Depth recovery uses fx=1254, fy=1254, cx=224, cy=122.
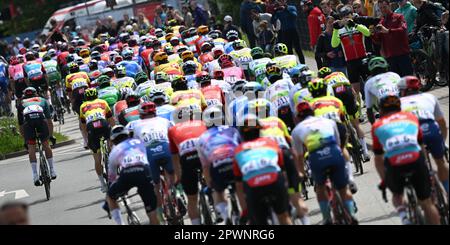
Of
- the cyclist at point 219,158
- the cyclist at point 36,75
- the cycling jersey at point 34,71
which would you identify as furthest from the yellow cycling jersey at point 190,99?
the cycling jersey at point 34,71

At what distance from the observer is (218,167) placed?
14.7 m

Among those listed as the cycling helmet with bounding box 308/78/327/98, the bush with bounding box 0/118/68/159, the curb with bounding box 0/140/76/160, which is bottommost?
the curb with bounding box 0/140/76/160

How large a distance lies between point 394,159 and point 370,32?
10.8 meters

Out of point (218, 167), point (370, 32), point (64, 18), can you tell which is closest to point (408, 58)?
point (370, 32)

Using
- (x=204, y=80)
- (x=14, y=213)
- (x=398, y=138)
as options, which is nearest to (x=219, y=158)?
(x=398, y=138)

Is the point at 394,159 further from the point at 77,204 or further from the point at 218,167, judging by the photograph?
the point at 77,204

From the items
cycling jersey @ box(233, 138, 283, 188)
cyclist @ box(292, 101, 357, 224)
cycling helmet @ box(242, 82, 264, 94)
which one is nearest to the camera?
cycling jersey @ box(233, 138, 283, 188)

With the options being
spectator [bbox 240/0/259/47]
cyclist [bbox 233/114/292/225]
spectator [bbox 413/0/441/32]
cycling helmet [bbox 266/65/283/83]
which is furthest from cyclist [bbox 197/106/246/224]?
spectator [bbox 240/0/259/47]

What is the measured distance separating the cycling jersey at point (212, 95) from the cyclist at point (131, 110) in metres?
1.14

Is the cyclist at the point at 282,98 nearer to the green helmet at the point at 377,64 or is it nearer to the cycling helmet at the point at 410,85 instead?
the green helmet at the point at 377,64

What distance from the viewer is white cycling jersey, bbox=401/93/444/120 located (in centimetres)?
1438

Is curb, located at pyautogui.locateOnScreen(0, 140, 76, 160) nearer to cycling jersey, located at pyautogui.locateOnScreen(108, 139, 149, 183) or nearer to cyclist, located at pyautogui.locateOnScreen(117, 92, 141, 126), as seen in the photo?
cyclist, located at pyautogui.locateOnScreen(117, 92, 141, 126)

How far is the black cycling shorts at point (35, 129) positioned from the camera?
2388 cm

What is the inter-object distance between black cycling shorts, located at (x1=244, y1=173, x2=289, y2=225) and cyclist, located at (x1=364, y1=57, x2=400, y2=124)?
15.5 ft
